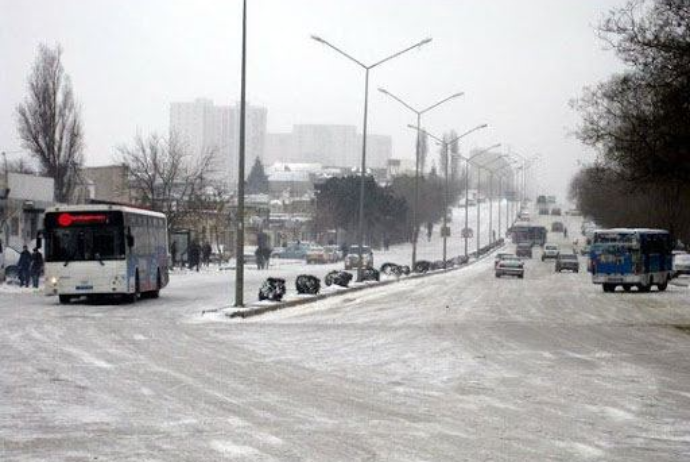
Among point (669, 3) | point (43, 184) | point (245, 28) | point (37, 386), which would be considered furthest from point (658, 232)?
point (37, 386)

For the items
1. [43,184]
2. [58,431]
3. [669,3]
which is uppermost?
[669,3]

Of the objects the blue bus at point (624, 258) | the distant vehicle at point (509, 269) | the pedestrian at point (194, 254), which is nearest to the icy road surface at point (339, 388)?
the blue bus at point (624, 258)

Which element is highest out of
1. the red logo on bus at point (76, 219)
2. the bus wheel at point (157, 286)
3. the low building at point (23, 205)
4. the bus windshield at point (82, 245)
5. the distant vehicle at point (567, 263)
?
the low building at point (23, 205)

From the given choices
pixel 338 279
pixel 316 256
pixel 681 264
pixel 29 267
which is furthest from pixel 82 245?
pixel 316 256

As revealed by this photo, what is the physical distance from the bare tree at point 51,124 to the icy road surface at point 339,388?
4281cm

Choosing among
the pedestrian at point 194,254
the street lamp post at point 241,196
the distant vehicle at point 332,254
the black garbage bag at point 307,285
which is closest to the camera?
the street lamp post at point 241,196

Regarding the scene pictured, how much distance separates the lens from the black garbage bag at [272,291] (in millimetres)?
34312

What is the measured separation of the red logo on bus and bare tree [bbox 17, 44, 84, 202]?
3774cm

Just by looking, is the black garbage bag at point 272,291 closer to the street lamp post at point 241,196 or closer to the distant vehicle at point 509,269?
the street lamp post at point 241,196

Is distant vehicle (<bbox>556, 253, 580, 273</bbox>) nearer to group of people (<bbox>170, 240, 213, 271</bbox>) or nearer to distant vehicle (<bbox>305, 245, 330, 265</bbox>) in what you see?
distant vehicle (<bbox>305, 245, 330, 265</bbox>)

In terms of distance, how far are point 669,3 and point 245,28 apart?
12.3m

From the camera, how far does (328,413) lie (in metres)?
12.4

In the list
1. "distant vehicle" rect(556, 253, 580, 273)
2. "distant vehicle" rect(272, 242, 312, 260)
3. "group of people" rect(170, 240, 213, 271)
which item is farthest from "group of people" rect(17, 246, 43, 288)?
"distant vehicle" rect(272, 242, 312, 260)

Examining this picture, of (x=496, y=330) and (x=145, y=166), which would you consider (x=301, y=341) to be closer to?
(x=496, y=330)
